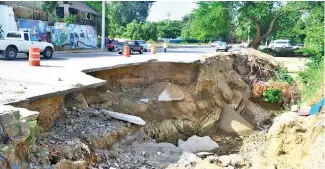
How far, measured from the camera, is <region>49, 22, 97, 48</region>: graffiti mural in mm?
34094

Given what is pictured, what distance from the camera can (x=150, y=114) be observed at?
48.3ft

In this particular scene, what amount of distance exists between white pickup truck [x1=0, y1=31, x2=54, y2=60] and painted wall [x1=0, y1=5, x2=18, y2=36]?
25.9ft

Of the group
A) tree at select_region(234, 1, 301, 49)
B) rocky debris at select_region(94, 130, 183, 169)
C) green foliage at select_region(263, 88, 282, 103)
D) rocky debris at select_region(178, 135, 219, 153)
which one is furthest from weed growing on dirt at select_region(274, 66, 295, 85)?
tree at select_region(234, 1, 301, 49)

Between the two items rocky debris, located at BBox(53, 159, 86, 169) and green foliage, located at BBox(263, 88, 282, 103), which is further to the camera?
green foliage, located at BBox(263, 88, 282, 103)

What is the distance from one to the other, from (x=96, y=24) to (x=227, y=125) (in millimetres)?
28535

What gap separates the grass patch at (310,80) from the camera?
1672 centimetres

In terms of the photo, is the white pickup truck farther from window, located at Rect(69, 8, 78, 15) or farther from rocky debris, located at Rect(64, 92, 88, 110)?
window, located at Rect(69, 8, 78, 15)

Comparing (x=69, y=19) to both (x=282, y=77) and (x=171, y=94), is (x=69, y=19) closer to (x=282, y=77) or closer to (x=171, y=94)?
(x=282, y=77)

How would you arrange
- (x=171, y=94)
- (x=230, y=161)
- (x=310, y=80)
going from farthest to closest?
1. (x=310, y=80)
2. (x=171, y=94)
3. (x=230, y=161)

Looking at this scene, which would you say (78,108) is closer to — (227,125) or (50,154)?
(50,154)

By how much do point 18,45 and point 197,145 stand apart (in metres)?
11.8

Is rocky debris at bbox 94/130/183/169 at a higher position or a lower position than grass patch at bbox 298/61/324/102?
lower

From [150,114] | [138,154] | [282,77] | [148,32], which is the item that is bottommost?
[138,154]

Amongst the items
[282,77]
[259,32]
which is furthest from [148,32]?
[282,77]
